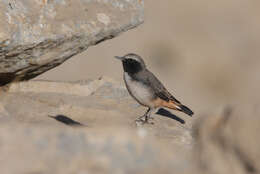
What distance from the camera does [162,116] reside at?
10.5 metres

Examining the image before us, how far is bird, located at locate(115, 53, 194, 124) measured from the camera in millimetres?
10156

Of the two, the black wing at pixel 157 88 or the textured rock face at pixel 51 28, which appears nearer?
the textured rock face at pixel 51 28

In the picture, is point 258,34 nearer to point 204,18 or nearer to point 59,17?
point 204,18

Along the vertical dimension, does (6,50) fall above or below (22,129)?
below

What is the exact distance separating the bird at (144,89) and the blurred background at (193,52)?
7508 millimetres

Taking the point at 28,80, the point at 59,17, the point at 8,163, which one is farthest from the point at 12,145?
the point at 28,80

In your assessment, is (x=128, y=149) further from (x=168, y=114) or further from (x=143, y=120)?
(x=168, y=114)

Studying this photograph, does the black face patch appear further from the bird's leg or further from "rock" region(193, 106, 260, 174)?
"rock" region(193, 106, 260, 174)

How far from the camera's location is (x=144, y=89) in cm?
1022

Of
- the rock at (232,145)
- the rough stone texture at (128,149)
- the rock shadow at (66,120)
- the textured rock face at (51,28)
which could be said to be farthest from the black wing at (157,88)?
the rock at (232,145)

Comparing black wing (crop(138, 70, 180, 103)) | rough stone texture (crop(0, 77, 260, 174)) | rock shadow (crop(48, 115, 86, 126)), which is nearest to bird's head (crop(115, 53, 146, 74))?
black wing (crop(138, 70, 180, 103))

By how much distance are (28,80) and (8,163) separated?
17.8 feet

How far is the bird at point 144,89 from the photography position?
10156 millimetres

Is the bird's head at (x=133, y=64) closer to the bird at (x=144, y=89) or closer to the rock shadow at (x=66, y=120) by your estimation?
the bird at (x=144, y=89)
